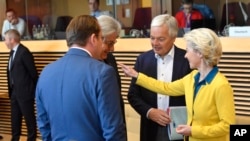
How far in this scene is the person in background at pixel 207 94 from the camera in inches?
103

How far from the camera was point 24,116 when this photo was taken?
662cm

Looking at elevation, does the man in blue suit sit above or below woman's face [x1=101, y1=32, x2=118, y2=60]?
below

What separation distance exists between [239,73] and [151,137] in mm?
2219

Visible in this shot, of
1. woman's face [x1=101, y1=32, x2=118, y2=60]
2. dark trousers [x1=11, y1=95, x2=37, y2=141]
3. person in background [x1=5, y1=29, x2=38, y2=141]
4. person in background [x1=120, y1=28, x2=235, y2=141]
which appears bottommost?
dark trousers [x1=11, y1=95, x2=37, y2=141]

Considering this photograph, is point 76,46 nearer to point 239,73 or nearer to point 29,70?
point 239,73

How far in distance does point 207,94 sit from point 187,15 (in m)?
4.84

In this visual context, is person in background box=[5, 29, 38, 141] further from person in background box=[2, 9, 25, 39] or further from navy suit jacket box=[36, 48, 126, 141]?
navy suit jacket box=[36, 48, 126, 141]

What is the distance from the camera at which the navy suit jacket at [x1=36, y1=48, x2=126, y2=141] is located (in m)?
2.36

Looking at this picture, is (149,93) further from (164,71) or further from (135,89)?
(164,71)

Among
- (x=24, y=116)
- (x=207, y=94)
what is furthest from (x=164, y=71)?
(x=24, y=116)

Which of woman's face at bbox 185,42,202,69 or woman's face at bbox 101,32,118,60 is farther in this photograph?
woman's face at bbox 101,32,118,60

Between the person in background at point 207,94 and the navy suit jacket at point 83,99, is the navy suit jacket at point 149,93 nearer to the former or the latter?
the person in background at point 207,94

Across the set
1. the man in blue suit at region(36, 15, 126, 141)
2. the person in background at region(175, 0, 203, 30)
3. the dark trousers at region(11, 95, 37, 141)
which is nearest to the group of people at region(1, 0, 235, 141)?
the man in blue suit at region(36, 15, 126, 141)

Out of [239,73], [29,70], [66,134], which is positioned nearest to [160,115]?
[66,134]
